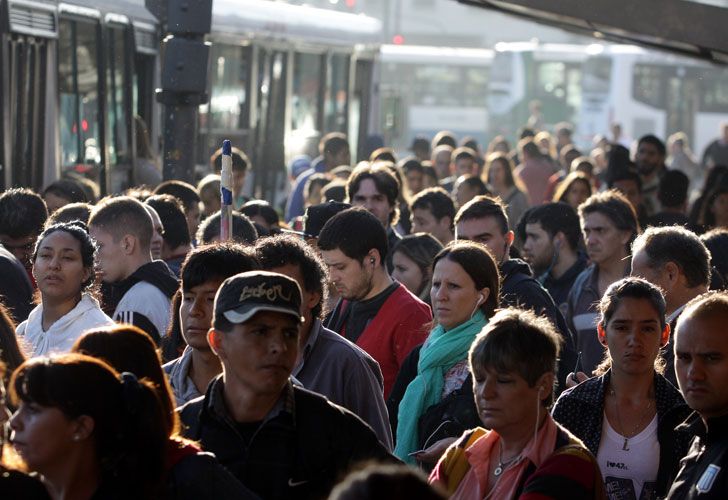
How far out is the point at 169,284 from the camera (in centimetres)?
728

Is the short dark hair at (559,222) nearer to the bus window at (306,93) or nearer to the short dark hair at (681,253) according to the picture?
the short dark hair at (681,253)

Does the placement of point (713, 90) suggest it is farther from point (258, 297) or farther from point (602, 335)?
point (258, 297)

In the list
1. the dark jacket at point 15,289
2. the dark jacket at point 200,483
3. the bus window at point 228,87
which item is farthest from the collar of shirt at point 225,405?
the bus window at point 228,87

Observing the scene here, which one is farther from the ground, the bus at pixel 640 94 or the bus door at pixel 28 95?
the bus door at pixel 28 95

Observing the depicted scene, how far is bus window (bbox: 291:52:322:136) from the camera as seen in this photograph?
20.3 meters

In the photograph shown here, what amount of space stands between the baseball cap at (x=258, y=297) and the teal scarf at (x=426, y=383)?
5.19 ft

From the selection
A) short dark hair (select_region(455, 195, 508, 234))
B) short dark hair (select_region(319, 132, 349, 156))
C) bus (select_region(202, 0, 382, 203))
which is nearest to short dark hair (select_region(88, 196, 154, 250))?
short dark hair (select_region(455, 195, 508, 234))

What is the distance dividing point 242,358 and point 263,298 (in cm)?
18

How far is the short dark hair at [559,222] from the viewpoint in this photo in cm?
931

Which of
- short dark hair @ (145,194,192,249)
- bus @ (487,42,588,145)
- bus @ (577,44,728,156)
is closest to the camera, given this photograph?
short dark hair @ (145,194,192,249)

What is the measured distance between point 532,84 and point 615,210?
32.2 meters

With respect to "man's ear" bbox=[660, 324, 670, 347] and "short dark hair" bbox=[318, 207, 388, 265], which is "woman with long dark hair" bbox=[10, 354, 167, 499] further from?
"short dark hair" bbox=[318, 207, 388, 265]

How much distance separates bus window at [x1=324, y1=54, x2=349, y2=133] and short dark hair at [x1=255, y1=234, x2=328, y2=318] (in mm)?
15757

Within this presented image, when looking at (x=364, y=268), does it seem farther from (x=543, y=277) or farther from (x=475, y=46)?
(x=475, y=46)
